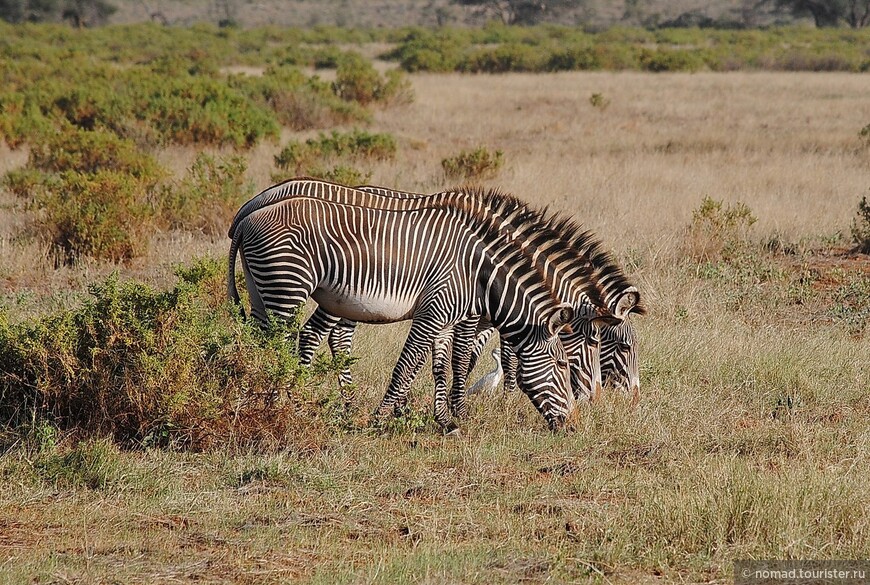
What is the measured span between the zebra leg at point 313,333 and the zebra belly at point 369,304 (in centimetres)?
56

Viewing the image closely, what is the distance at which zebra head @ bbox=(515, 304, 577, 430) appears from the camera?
5988mm

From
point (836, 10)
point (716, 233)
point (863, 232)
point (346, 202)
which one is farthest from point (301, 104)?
point (836, 10)

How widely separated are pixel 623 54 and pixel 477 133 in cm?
1537

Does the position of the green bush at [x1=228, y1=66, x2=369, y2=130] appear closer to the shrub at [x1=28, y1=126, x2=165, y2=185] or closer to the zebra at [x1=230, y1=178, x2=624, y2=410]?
the shrub at [x1=28, y1=126, x2=165, y2=185]

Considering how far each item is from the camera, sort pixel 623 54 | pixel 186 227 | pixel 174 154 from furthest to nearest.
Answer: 1. pixel 623 54
2. pixel 174 154
3. pixel 186 227

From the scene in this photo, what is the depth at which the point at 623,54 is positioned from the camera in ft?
106

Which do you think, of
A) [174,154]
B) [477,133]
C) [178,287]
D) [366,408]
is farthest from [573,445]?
[477,133]

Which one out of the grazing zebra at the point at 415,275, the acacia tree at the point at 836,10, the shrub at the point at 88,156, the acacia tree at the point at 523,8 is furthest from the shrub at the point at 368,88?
the acacia tree at the point at 523,8

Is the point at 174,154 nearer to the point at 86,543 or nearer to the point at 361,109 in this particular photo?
the point at 361,109

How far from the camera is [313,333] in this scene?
6.83 metres

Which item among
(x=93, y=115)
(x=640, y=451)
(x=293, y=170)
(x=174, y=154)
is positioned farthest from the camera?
(x=93, y=115)

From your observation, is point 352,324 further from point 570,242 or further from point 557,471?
point 557,471

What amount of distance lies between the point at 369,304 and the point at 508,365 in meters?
1.01

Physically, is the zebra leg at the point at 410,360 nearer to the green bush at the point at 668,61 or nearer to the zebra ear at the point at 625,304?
the zebra ear at the point at 625,304
